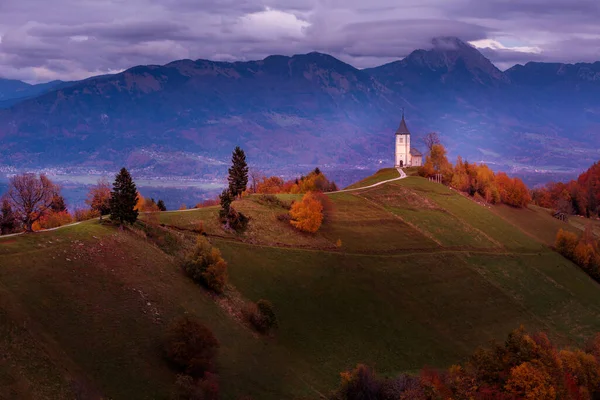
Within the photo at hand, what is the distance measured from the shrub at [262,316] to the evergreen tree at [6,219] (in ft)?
91.2

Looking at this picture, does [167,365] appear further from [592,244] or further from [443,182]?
[443,182]

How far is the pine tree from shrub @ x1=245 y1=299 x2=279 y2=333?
17855 millimetres

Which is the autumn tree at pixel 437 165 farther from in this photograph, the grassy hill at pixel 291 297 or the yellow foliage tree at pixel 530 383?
the yellow foliage tree at pixel 530 383

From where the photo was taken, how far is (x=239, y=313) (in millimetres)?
66125

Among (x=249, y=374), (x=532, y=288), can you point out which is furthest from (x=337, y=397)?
(x=532, y=288)

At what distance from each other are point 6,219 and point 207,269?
22.9 meters

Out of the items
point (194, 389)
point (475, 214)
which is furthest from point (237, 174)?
point (475, 214)

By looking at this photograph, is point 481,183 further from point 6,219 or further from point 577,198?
point 6,219

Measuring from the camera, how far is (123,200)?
233 ft

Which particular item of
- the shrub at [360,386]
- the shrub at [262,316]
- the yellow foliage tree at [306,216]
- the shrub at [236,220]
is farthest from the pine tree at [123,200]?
the shrub at [360,386]

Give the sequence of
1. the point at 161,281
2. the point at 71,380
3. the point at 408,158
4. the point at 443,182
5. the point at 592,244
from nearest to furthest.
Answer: the point at 71,380 → the point at 161,281 → the point at 592,244 → the point at 443,182 → the point at 408,158

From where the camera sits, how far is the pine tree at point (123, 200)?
70.6 meters

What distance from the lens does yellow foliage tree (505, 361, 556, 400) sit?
47500 mm

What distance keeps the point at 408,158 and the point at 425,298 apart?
9914 cm
